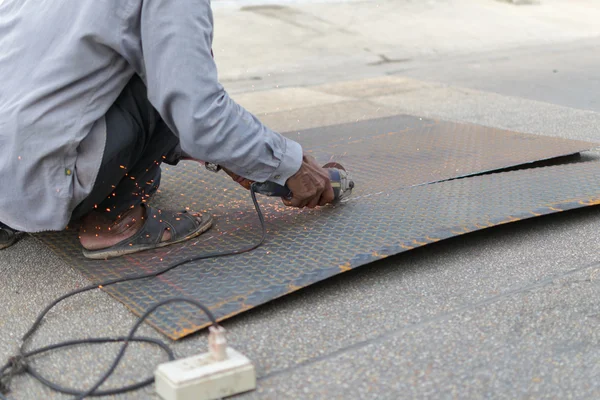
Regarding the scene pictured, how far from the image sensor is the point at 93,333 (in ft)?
5.94

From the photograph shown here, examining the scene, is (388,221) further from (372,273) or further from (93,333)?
(93,333)

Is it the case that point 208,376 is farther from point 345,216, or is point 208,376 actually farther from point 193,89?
point 345,216

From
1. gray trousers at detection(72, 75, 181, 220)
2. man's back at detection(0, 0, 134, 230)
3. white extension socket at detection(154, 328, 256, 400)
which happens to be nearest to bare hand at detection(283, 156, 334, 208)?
gray trousers at detection(72, 75, 181, 220)

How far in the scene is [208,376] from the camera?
4.78 feet

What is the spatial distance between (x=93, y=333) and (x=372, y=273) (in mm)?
808

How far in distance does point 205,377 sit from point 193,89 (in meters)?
0.75

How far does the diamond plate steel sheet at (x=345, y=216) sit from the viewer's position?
6.43ft

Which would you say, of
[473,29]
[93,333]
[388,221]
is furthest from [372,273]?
[473,29]

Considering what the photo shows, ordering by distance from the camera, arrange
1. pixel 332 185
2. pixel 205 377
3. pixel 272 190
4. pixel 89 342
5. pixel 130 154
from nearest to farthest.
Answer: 1. pixel 205 377
2. pixel 89 342
3. pixel 130 154
4. pixel 272 190
5. pixel 332 185

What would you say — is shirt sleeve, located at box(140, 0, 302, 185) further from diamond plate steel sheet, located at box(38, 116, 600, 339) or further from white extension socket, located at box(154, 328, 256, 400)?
white extension socket, located at box(154, 328, 256, 400)

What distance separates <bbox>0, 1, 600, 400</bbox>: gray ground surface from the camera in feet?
5.10

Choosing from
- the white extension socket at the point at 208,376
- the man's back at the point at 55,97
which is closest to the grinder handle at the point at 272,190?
the man's back at the point at 55,97

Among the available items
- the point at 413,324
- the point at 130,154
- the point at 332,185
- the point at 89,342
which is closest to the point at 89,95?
the point at 130,154

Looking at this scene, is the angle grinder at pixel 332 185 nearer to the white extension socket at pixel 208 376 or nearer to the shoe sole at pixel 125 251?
the shoe sole at pixel 125 251
